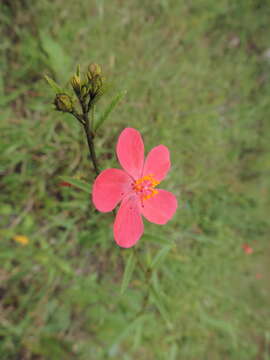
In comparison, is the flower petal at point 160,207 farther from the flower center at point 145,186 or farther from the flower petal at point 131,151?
the flower petal at point 131,151

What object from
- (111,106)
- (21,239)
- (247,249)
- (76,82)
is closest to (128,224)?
(111,106)

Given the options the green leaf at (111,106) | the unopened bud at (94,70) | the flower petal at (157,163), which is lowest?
the flower petal at (157,163)

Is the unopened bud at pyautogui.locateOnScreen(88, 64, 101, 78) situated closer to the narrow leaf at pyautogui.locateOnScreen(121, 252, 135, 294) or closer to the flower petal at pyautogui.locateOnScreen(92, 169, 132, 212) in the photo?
the flower petal at pyautogui.locateOnScreen(92, 169, 132, 212)

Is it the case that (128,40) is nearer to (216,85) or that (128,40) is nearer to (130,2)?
(130,2)

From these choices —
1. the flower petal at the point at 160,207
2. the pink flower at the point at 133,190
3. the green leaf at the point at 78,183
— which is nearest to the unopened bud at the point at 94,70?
the pink flower at the point at 133,190

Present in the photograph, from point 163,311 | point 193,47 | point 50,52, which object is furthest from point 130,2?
point 163,311

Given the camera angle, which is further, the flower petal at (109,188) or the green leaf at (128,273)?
the green leaf at (128,273)
